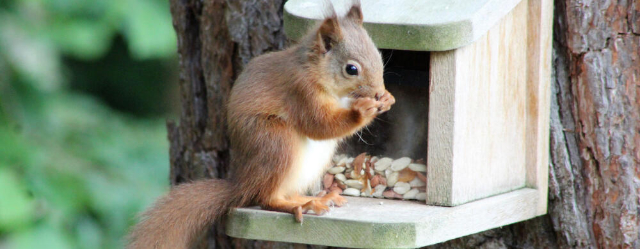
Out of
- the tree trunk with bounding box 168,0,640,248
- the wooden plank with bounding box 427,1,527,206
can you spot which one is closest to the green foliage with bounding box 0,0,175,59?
the tree trunk with bounding box 168,0,640,248

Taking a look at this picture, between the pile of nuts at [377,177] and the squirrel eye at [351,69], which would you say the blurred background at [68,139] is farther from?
the squirrel eye at [351,69]

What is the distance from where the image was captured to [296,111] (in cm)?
168

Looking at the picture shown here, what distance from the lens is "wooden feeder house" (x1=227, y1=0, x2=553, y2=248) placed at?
5.29ft

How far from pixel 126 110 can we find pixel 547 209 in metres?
3.38

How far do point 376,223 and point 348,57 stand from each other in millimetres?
358

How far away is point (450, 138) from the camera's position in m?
1.70

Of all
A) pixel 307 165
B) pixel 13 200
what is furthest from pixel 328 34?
pixel 13 200

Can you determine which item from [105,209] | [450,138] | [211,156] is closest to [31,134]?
[105,209]

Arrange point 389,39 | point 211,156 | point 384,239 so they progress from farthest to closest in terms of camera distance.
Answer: point 211,156, point 389,39, point 384,239

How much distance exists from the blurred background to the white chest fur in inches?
33.2

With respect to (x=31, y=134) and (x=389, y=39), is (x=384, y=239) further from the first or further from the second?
(x=31, y=134)

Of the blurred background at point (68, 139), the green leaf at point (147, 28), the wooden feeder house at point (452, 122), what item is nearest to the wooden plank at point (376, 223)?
the wooden feeder house at point (452, 122)

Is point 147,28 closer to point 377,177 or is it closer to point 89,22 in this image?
point 89,22

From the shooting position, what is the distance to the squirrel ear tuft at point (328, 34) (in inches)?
65.2
